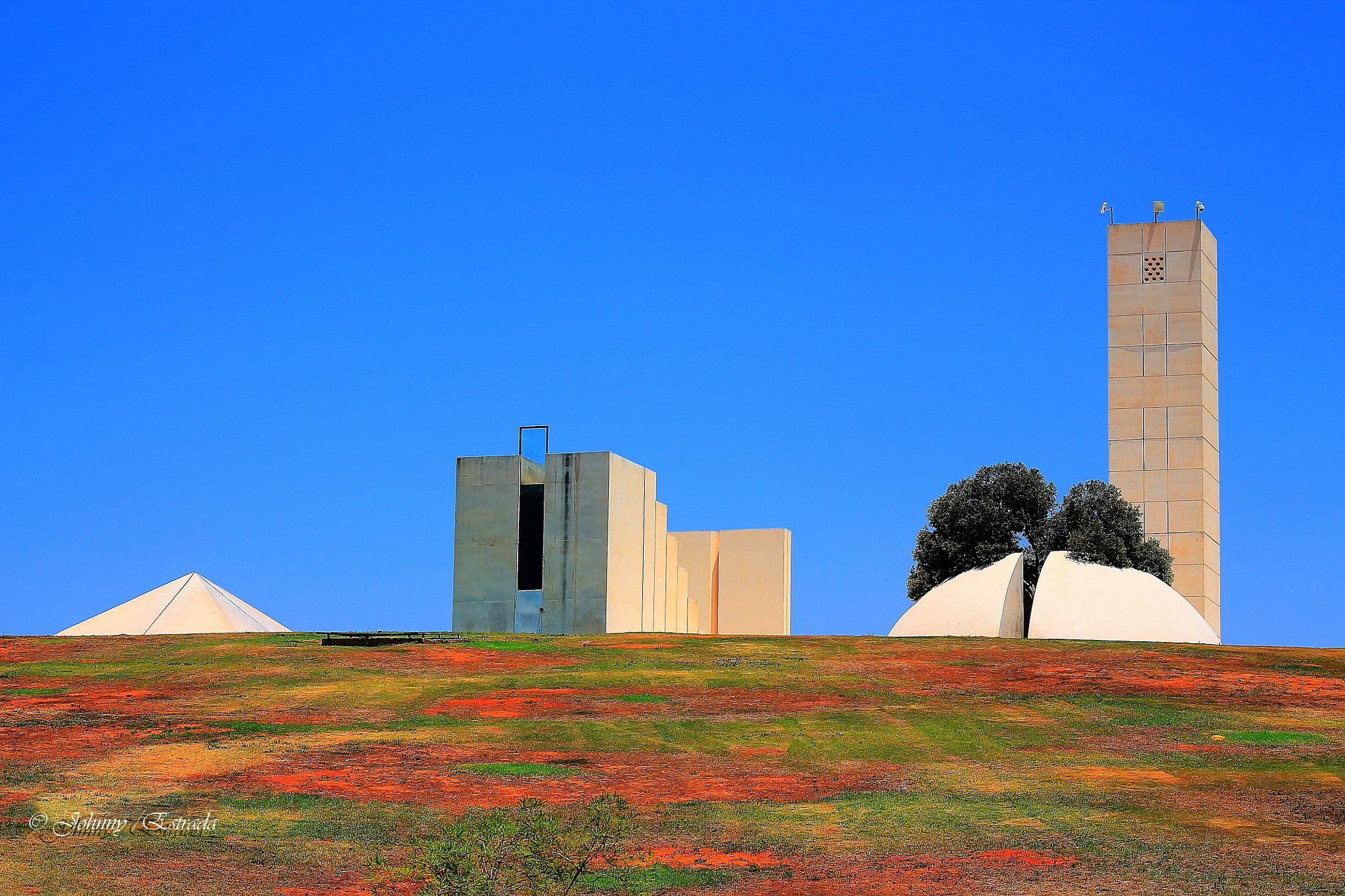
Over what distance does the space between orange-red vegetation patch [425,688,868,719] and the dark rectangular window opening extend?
46.7 ft

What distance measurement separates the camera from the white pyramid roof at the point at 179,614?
1619 inches

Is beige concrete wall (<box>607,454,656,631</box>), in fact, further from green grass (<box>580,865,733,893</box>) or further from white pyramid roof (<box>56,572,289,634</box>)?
green grass (<box>580,865,733,893</box>)

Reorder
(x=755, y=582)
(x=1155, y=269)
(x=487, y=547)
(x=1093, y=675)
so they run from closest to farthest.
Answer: (x=1093, y=675), (x=487, y=547), (x=1155, y=269), (x=755, y=582)

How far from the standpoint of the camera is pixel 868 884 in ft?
37.8

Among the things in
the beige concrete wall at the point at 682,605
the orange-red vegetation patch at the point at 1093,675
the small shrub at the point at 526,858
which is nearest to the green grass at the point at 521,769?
the small shrub at the point at 526,858

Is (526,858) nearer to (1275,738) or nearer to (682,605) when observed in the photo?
(1275,738)

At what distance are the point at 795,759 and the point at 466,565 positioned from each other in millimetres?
20873

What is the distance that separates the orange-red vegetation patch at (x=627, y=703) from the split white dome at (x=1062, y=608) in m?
12.1

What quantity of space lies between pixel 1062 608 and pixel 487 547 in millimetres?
15300

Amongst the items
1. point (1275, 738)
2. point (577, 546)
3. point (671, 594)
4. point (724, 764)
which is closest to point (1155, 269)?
point (671, 594)

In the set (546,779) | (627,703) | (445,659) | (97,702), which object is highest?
(445,659)

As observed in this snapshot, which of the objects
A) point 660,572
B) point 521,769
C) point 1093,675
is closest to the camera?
point 521,769

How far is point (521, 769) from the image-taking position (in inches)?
617

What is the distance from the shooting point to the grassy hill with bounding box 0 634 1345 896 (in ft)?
39.4
